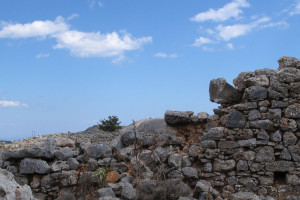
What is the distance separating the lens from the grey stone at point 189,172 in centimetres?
812

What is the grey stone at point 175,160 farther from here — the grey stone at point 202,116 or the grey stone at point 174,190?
the grey stone at point 202,116

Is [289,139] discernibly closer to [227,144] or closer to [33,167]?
[227,144]

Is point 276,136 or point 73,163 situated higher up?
point 276,136

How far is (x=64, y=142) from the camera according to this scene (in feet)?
29.5

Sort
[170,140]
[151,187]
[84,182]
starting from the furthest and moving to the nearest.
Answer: [170,140], [84,182], [151,187]

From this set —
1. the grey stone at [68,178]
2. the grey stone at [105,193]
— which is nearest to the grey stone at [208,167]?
the grey stone at [105,193]

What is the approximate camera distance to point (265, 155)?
8148mm

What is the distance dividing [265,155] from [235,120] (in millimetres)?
1071

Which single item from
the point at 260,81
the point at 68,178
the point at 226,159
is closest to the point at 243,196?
the point at 226,159

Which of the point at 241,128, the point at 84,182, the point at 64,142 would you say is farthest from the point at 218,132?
the point at 64,142

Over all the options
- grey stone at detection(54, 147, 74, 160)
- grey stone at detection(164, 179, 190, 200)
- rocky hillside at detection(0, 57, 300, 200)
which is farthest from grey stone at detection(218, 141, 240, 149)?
grey stone at detection(54, 147, 74, 160)

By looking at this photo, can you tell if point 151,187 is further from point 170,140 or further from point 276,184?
point 276,184

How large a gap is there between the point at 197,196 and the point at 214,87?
3.10m

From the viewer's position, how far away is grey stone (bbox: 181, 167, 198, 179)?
8117 millimetres
